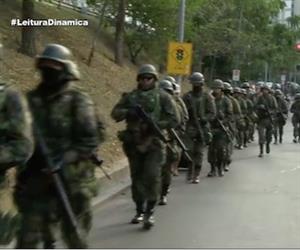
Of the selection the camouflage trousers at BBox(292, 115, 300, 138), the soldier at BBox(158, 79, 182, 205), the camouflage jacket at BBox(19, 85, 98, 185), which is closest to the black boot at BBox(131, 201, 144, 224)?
the soldier at BBox(158, 79, 182, 205)

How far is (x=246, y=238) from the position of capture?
8094mm

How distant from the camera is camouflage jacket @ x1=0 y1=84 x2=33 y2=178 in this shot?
15.8 feet

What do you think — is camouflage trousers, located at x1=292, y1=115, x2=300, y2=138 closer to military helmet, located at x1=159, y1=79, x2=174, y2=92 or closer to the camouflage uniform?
military helmet, located at x1=159, y1=79, x2=174, y2=92

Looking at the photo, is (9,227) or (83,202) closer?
(9,227)

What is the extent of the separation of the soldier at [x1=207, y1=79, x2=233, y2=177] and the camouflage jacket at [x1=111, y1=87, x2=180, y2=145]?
529cm

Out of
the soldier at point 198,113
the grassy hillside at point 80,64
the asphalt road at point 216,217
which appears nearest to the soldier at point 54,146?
the asphalt road at point 216,217

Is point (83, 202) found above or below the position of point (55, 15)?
below

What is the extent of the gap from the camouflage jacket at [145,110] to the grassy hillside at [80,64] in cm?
431

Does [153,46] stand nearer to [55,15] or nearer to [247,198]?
[55,15]

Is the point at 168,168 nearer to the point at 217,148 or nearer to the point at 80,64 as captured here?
the point at 217,148

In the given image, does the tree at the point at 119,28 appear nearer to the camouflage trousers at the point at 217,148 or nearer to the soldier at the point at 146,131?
the camouflage trousers at the point at 217,148

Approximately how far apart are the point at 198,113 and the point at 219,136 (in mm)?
1789

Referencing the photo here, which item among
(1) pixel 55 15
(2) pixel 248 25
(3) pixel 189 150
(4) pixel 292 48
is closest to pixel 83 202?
(3) pixel 189 150

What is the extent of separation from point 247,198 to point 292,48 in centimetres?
4584
